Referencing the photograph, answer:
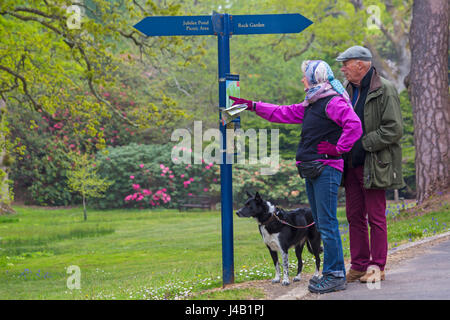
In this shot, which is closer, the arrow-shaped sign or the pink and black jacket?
the pink and black jacket

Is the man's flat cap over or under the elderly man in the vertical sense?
over

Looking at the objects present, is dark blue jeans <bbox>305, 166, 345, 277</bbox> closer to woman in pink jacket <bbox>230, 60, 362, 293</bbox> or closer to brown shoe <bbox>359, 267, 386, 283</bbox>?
woman in pink jacket <bbox>230, 60, 362, 293</bbox>

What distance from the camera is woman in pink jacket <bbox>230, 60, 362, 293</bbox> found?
5.66 m

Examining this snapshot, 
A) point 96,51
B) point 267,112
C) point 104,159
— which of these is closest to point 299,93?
point 104,159

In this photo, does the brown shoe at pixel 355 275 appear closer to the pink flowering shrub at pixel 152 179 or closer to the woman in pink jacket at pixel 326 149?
the woman in pink jacket at pixel 326 149

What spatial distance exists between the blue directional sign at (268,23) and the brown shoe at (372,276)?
2591 mm

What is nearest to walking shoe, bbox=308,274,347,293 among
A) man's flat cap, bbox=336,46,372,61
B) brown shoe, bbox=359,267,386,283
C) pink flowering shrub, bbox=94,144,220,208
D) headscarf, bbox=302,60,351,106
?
brown shoe, bbox=359,267,386,283

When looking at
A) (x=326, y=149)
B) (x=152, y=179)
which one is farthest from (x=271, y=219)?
(x=152, y=179)

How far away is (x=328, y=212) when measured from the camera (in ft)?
19.0

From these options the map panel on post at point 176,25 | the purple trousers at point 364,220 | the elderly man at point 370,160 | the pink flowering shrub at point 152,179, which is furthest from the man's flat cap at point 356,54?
the pink flowering shrub at point 152,179

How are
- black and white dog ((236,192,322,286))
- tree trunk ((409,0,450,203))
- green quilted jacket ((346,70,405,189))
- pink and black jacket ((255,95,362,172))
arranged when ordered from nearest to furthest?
1. pink and black jacket ((255,95,362,172))
2. green quilted jacket ((346,70,405,189))
3. black and white dog ((236,192,322,286))
4. tree trunk ((409,0,450,203))

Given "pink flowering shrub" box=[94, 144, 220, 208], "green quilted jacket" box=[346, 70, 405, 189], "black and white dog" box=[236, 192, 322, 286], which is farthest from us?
"pink flowering shrub" box=[94, 144, 220, 208]

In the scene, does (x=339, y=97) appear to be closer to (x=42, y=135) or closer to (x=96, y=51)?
(x=96, y=51)

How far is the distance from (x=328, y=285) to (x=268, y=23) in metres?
2.77
